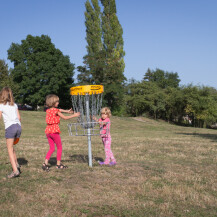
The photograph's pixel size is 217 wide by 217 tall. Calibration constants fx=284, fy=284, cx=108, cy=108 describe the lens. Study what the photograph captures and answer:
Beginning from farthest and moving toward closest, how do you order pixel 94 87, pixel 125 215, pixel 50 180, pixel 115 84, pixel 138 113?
pixel 138 113, pixel 115 84, pixel 94 87, pixel 50 180, pixel 125 215

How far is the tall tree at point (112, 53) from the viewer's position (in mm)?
52928

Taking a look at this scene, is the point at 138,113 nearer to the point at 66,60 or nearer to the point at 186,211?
the point at 66,60

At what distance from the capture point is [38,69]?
152 feet

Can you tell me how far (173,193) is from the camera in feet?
17.2

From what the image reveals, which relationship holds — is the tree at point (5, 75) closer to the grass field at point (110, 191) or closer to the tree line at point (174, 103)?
the tree line at point (174, 103)

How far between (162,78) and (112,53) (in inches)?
1663

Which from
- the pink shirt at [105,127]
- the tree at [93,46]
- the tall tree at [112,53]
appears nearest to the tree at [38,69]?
the tree at [93,46]

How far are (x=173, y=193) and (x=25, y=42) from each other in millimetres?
47401

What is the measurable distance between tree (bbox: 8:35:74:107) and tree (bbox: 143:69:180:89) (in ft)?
155

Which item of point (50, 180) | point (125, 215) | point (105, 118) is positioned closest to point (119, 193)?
point (125, 215)

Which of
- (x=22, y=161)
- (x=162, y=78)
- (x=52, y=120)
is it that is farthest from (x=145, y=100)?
(x=52, y=120)

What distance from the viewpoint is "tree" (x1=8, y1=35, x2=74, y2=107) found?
151 ft

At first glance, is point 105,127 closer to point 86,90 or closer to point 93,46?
point 86,90

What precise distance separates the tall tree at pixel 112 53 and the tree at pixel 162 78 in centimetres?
3706
